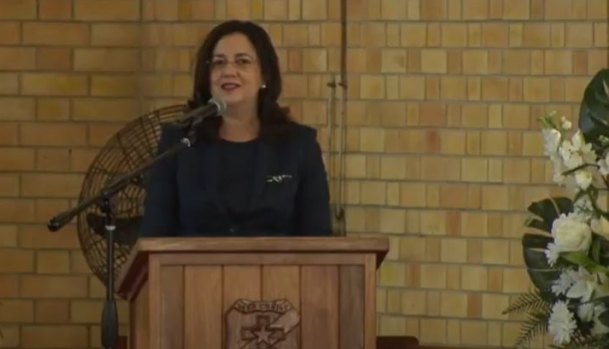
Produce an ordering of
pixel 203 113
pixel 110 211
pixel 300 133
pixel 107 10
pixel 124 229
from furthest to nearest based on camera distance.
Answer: pixel 107 10, pixel 124 229, pixel 300 133, pixel 110 211, pixel 203 113

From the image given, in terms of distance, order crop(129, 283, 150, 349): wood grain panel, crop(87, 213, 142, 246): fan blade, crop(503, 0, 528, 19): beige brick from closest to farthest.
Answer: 1. crop(129, 283, 150, 349): wood grain panel
2. crop(87, 213, 142, 246): fan blade
3. crop(503, 0, 528, 19): beige brick

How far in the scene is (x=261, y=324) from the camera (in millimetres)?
3670

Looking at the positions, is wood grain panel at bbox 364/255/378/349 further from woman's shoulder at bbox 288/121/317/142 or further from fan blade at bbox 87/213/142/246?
fan blade at bbox 87/213/142/246

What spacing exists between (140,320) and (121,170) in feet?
4.25

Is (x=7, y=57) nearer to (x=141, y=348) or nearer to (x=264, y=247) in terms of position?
(x=141, y=348)

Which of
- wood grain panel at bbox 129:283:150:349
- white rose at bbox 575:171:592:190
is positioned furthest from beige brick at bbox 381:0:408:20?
white rose at bbox 575:171:592:190

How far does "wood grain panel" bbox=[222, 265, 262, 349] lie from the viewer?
369 centimetres

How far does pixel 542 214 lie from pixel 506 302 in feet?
8.40

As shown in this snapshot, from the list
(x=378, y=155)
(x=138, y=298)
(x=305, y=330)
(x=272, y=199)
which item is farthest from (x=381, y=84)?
(x=305, y=330)

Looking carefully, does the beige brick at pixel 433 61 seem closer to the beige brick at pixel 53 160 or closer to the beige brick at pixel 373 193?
the beige brick at pixel 373 193

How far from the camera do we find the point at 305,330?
3.70 m

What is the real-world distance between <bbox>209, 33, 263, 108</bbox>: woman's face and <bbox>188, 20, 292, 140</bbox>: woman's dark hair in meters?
0.02

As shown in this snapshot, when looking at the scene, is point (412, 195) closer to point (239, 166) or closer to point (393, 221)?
point (393, 221)

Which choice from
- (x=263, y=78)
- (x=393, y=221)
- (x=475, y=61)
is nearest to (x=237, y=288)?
(x=263, y=78)
